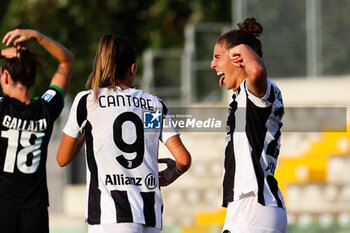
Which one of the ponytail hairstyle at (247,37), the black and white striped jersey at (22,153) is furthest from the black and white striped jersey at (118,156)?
the black and white striped jersey at (22,153)

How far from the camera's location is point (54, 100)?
525cm

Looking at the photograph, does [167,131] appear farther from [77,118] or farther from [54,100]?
[54,100]

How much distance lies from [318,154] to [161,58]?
12.9ft

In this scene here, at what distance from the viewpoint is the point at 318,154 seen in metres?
13.1

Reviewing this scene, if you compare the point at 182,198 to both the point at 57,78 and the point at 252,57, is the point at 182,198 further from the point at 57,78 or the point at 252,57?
the point at 252,57

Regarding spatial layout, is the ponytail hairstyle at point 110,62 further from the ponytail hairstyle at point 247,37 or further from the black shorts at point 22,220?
the black shorts at point 22,220

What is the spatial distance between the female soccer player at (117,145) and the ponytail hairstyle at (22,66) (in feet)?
2.87

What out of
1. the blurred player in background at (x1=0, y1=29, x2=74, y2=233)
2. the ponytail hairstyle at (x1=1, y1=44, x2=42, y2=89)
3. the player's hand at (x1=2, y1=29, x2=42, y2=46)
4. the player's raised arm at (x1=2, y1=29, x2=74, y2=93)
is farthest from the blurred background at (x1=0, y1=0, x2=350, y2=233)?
the player's hand at (x1=2, y1=29, x2=42, y2=46)

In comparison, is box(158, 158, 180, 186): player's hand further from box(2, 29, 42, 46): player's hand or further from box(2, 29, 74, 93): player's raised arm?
box(2, 29, 42, 46): player's hand

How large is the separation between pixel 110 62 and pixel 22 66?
101cm

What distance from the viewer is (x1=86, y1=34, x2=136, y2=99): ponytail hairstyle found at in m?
4.34

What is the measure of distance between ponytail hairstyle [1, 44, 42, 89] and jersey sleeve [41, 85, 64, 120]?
0.46 feet

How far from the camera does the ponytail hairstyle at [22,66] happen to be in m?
5.13

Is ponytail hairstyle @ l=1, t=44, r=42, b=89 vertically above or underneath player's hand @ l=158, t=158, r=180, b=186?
above
